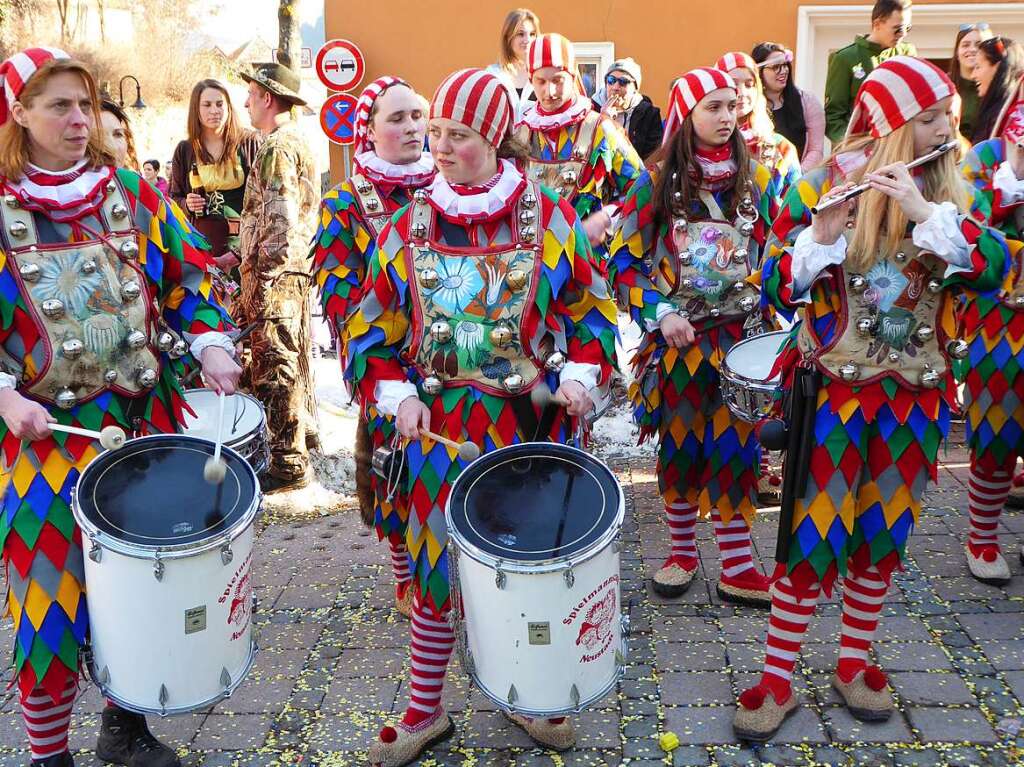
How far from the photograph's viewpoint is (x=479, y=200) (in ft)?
9.73

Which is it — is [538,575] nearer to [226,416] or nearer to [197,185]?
[226,416]

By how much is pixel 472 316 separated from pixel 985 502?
8.29 feet

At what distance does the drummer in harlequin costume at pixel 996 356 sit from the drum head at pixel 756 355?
0.86 metres

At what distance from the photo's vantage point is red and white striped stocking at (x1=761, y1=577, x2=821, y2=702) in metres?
3.23

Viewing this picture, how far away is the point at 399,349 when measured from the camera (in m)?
3.16

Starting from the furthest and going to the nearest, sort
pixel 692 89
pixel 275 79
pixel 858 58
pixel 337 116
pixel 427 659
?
pixel 337 116 → pixel 858 58 → pixel 275 79 → pixel 692 89 → pixel 427 659

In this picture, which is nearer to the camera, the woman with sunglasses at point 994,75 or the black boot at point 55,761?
the black boot at point 55,761

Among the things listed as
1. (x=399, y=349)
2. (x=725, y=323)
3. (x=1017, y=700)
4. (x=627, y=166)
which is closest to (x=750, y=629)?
(x=1017, y=700)

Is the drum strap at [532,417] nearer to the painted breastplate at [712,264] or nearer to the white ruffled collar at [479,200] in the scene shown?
the white ruffled collar at [479,200]

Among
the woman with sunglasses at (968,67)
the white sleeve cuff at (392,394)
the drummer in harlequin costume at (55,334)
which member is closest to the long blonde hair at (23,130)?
the drummer in harlequin costume at (55,334)

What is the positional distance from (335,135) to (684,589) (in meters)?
6.24

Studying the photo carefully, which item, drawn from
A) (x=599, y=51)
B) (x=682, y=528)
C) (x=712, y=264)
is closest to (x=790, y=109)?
(x=712, y=264)

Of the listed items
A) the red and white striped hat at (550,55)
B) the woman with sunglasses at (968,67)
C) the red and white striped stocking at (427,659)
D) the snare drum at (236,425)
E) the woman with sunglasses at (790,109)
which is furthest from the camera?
the woman with sunglasses at (790,109)

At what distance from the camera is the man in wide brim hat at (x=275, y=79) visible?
211 inches
